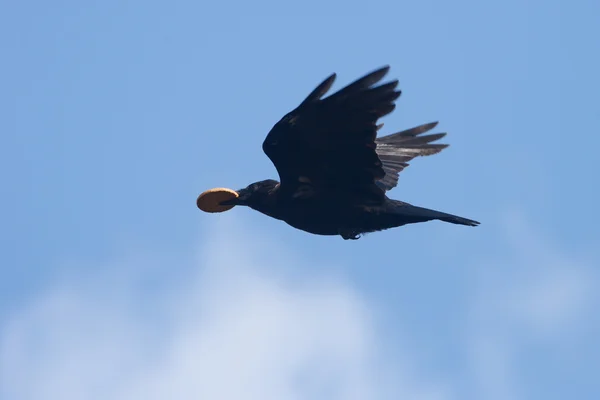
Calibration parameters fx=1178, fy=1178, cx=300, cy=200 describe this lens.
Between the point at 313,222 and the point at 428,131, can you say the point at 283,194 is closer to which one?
the point at 313,222

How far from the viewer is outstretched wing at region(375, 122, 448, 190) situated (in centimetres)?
1568

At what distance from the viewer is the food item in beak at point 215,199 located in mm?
14422

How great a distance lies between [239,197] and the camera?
1435cm

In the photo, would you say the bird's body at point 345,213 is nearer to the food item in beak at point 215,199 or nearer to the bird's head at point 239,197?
the bird's head at point 239,197

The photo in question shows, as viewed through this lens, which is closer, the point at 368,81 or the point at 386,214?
the point at 368,81

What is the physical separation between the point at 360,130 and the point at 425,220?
1479 millimetres

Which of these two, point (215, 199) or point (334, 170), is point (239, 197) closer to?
point (215, 199)

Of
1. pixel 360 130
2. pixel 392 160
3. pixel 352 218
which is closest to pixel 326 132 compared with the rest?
pixel 360 130

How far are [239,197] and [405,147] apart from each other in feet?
8.98

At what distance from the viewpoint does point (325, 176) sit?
523 inches

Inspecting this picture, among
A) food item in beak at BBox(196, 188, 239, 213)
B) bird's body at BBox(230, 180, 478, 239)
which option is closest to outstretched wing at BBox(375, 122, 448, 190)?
bird's body at BBox(230, 180, 478, 239)

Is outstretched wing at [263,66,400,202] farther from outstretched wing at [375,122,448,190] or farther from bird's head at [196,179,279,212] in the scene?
outstretched wing at [375,122,448,190]

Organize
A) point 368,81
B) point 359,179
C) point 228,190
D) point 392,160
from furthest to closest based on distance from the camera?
point 392,160 < point 228,190 < point 359,179 < point 368,81

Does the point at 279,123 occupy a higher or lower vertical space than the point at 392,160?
lower
